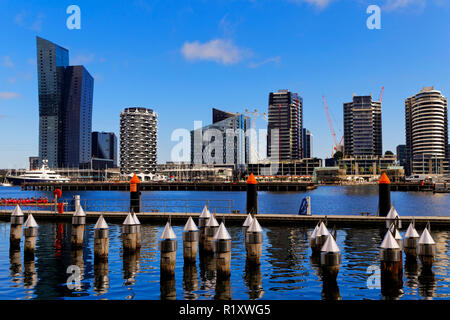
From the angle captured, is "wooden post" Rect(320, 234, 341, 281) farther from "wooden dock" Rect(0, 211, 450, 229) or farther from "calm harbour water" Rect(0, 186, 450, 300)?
"wooden dock" Rect(0, 211, 450, 229)

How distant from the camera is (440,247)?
112ft

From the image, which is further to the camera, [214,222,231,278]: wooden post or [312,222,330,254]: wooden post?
[312,222,330,254]: wooden post

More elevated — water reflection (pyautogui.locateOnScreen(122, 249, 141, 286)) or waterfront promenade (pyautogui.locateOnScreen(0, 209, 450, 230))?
waterfront promenade (pyautogui.locateOnScreen(0, 209, 450, 230))

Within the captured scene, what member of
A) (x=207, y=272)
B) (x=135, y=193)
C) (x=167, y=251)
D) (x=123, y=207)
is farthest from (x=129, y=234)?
(x=123, y=207)

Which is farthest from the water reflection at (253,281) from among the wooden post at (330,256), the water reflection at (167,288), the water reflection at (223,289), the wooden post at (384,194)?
the wooden post at (384,194)

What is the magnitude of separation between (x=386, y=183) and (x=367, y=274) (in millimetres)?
→ 22142

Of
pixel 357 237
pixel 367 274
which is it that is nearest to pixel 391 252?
pixel 367 274

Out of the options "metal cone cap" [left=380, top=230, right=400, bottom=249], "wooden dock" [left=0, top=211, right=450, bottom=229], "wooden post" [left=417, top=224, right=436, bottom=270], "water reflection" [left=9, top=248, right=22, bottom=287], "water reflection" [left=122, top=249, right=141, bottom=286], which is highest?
"metal cone cap" [left=380, top=230, right=400, bottom=249]

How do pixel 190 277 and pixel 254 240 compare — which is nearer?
pixel 190 277

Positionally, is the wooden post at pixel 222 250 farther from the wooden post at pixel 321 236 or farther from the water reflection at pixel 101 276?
the wooden post at pixel 321 236

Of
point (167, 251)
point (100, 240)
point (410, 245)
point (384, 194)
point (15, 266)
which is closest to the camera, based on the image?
point (167, 251)

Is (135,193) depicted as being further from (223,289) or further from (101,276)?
(223,289)

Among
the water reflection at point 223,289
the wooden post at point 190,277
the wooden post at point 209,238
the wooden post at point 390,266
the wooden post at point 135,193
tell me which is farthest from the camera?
the wooden post at point 135,193

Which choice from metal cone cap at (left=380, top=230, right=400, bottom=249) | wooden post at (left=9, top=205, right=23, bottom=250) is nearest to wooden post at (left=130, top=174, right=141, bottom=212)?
wooden post at (left=9, top=205, right=23, bottom=250)
